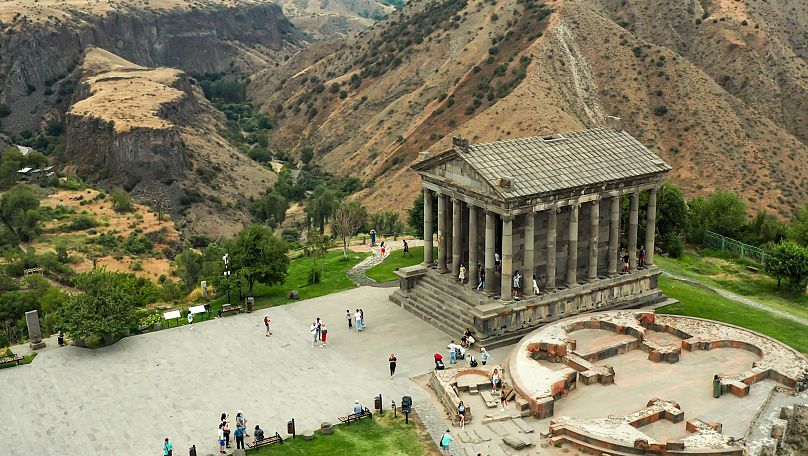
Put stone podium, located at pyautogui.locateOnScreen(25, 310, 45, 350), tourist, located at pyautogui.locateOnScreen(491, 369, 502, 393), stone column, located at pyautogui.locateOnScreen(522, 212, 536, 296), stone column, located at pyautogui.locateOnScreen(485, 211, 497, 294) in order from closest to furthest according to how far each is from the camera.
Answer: tourist, located at pyautogui.locateOnScreen(491, 369, 502, 393)
stone column, located at pyautogui.locateOnScreen(522, 212, 536, 296)
stone column, located at pyautogui.locateOnScreen(485, 211, 497, 294)
stone podium, located at pyautogui.locateOnScreen(25, 310, 45, 350)

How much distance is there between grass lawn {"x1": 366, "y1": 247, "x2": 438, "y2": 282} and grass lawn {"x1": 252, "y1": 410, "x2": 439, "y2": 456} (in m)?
21.9

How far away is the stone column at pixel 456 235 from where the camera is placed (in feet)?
159

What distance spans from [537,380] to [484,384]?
259 cm

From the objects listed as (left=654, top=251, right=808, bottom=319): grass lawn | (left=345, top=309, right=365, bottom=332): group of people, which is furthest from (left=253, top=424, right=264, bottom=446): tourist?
(left=654, top=251, right=808, bottom=319): grass lawn

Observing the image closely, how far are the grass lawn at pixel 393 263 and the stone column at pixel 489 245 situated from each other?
39.5ft

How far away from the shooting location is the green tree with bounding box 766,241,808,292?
5575cm

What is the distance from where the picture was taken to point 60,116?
457 feet

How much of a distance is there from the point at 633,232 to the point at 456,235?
11.8 m

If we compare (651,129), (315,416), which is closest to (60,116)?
(651,129)

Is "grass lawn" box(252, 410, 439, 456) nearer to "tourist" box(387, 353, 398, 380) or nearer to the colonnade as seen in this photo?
"tourist" box(387, 353, 398, 380)

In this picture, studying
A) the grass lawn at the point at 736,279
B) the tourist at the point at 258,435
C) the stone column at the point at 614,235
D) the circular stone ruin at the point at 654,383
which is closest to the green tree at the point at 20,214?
the tourist at the point at 258,435

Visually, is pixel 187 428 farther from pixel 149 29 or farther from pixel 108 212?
pixel 149 29

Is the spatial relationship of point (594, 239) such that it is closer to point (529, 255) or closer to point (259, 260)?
point (529, 255)

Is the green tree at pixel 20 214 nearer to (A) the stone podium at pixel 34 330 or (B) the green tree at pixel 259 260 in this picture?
(B) the green tree at pixel 259 260
